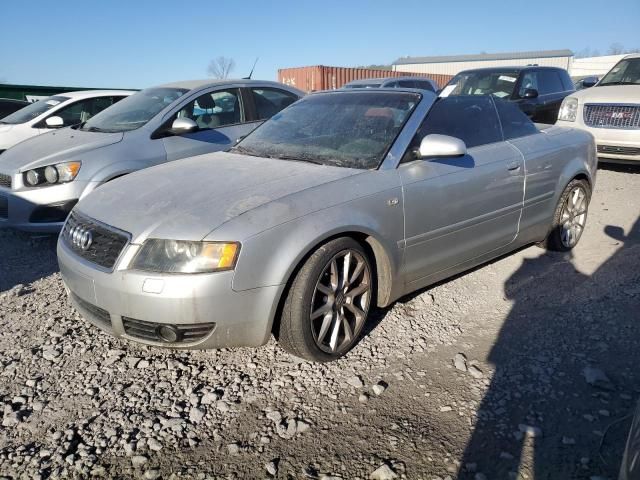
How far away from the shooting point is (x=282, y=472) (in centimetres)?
209

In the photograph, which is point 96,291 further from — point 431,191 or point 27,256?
point 27,256

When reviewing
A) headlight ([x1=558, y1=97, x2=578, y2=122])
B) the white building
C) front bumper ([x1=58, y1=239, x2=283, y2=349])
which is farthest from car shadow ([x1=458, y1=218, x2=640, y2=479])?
the white building

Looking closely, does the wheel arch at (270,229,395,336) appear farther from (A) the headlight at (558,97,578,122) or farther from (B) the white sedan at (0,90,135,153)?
(B) the white sedan at (0,90,135,153)

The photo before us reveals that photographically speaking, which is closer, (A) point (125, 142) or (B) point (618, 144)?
(A) point (125, 142)

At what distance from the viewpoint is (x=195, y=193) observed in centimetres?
286

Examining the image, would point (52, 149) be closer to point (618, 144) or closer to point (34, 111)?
point (34, 111)

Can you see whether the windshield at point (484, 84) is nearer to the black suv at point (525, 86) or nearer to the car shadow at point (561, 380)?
the black suv at point (525, 86)

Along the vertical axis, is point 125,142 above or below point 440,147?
below

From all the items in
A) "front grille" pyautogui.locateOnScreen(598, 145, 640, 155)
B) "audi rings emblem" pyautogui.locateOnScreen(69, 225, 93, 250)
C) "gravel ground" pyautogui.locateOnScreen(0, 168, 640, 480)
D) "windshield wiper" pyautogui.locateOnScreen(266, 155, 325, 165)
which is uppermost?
"windshield wiper" pyautogui.locateOnScreen(266, 155, 325, 165)

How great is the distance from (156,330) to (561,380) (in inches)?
85.0

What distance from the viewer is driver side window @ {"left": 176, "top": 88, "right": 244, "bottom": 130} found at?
5.42 meters

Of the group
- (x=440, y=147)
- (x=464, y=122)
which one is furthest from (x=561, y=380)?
(x=464, y=122)

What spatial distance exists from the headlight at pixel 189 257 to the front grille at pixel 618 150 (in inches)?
259

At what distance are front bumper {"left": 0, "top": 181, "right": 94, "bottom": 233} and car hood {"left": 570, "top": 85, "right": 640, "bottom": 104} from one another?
22.5 ft
